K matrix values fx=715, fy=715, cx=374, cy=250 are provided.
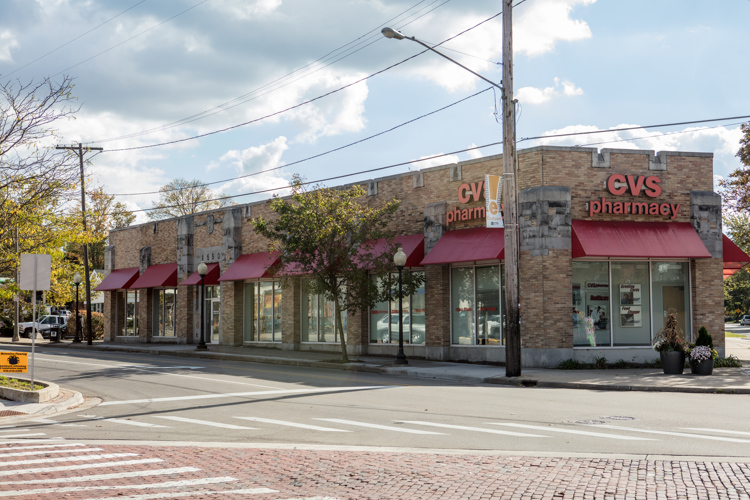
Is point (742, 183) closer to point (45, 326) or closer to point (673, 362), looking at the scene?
point (673, 362)

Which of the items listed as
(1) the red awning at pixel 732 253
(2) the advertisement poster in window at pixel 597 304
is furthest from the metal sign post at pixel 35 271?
(1) the red awning at pixel 732 253

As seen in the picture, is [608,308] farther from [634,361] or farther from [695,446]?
[695,446]

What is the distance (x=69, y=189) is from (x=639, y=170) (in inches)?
675

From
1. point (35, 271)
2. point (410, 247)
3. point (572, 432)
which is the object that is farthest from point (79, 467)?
point (410, 247)

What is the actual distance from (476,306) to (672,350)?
663 cm

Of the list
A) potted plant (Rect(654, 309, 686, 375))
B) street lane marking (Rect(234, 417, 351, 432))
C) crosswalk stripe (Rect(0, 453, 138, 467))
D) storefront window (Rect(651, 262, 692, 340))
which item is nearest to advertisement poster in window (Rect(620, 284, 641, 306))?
storefront window (Rect(651, 262, 692, 340))

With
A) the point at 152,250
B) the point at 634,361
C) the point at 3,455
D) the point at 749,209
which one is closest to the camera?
the point at 3,455

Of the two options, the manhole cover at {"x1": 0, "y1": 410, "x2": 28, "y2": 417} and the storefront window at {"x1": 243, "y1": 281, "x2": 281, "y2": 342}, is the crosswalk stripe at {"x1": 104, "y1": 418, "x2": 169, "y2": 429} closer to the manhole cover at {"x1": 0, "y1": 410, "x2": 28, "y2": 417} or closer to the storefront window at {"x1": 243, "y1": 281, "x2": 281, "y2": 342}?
the manhole cover at {"x1": 0, "y1": 410, "x2": 28, "y2": 417}

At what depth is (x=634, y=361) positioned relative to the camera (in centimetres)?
2264

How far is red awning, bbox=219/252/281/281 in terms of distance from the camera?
30875mm

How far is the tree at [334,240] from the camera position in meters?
23.6

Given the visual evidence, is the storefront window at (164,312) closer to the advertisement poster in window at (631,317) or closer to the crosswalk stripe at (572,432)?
the advertisement poster in window at (631,317)

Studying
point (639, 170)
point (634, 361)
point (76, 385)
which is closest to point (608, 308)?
point (634, 361)

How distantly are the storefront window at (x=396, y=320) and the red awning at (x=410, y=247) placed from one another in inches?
34.7
